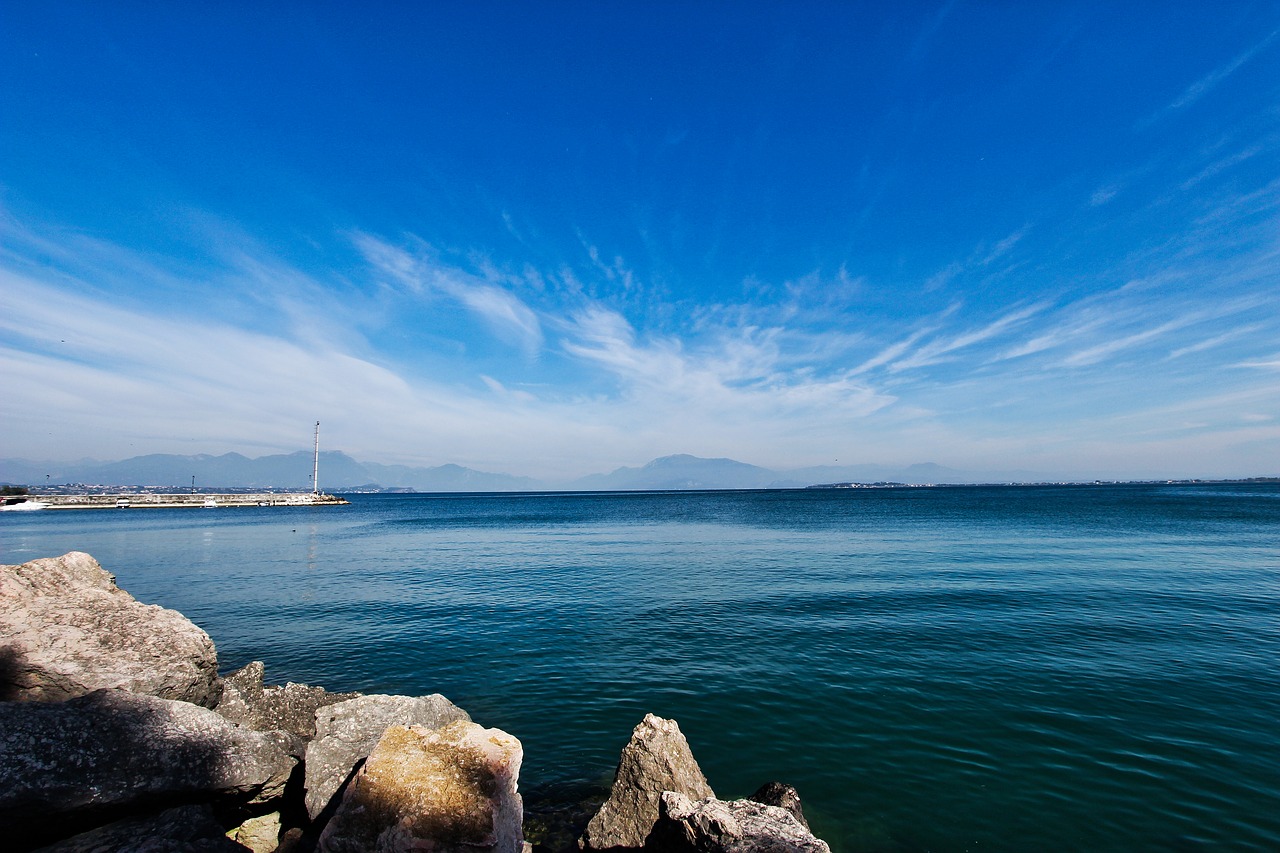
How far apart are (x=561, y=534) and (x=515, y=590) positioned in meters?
35.7

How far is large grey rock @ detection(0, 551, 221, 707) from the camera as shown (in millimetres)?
9766

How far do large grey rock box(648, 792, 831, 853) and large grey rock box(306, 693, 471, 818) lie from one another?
4.94 meters

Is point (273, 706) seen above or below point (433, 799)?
below

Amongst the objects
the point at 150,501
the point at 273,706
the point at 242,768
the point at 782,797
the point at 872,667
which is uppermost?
the point at 242,768

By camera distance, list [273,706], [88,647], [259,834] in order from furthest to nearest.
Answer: [273,706]
[88,647]
[259,834]

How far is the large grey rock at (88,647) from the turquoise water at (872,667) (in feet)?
20.8

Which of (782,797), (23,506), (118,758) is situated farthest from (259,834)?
(23,506)

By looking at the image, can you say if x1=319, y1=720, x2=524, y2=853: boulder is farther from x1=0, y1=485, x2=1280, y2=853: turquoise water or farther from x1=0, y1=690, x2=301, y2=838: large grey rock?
x1=0, y1=485, x2=1280, y2=853: turquoise water

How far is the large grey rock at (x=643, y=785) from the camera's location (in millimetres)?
9172

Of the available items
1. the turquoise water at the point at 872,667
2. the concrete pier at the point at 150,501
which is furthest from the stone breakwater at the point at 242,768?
the concrete pier at the point at 150,501

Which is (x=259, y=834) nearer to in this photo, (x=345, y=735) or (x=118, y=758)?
(x=345, y=735)

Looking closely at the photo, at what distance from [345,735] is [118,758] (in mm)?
2916

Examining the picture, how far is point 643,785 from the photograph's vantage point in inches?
375

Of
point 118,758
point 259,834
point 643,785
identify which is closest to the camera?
point 118,758
